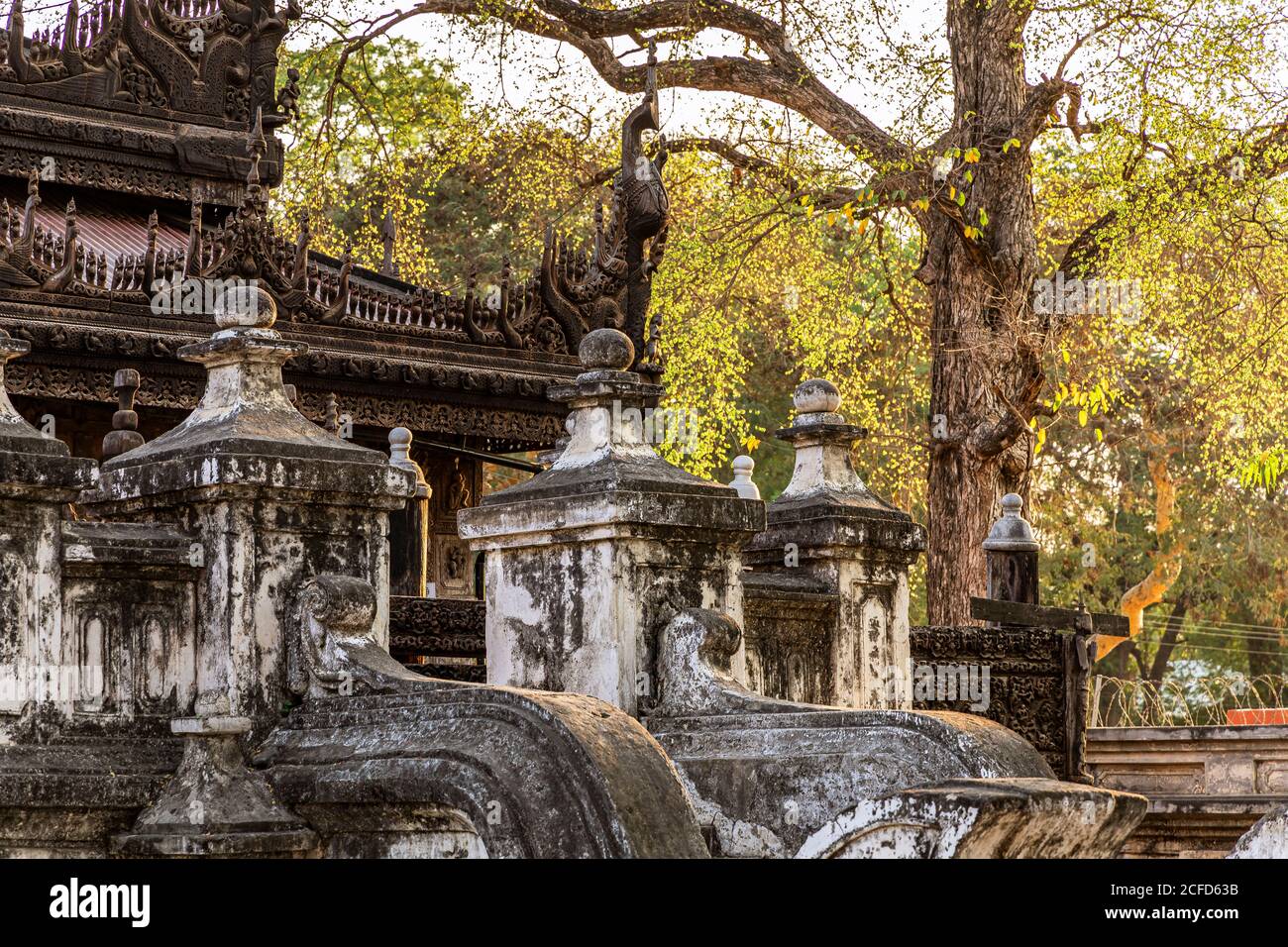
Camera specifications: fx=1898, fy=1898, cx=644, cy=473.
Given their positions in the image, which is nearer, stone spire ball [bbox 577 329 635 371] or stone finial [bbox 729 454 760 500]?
stone spire ball [bbox 577 329 635 371]

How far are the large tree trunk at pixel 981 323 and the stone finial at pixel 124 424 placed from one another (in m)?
8.62

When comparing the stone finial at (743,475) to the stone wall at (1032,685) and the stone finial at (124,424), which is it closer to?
the stone wall at (1032,685)

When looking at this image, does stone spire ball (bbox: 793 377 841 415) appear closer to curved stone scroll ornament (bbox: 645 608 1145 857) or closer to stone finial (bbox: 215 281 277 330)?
curved stone scroll ornament (bbox: 645 608 1145 857)

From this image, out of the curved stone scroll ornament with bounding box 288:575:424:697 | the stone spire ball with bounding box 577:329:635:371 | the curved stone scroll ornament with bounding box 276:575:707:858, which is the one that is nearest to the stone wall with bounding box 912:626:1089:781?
the stone spire ball with bounding box 577:329:635:371

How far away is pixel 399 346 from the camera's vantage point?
14430 millimetres

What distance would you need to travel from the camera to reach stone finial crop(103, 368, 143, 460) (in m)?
9.16

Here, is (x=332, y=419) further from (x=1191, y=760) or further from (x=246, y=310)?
(x=1191, y=760)

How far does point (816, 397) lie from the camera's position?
9117 millimetres

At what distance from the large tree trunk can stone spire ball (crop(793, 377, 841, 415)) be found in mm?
7920

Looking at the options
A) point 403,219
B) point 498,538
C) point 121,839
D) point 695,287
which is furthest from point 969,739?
point 403,219

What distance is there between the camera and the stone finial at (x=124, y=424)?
30.1ft

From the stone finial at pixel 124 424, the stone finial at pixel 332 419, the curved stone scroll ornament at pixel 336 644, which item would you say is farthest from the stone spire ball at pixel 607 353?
the stone finial at pixel 332 419

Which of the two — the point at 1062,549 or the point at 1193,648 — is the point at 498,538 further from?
the point at 1193,648

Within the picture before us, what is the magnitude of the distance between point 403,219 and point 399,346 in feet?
33.6
